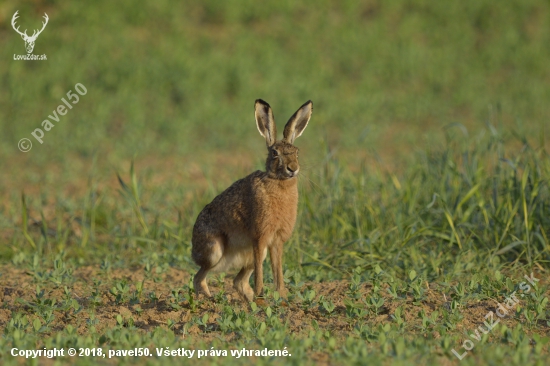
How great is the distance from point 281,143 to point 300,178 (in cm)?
174

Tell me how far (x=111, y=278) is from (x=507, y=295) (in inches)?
118

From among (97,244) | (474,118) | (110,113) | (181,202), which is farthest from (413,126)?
(97,244)

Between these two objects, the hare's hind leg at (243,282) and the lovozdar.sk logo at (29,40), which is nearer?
the hare's hind leg at (243,282)

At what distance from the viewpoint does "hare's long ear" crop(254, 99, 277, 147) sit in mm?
5547

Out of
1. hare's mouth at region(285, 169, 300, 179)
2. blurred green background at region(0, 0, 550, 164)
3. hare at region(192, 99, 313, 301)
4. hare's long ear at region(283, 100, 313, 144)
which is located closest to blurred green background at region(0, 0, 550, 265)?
blurred green background at region(0, 0, 550, 164)

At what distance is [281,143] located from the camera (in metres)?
5.45

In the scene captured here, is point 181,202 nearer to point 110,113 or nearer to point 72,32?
point 110,113

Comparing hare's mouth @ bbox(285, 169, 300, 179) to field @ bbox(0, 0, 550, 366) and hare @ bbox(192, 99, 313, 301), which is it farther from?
field @ bbox(0, 0, 550, 366)

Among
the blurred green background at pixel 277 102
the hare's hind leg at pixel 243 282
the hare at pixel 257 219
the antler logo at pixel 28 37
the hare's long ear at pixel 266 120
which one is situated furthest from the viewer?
the antler logo at pixel 28 37

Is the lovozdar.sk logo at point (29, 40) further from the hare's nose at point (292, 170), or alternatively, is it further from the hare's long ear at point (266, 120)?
the hare's nose at point (292, 170)

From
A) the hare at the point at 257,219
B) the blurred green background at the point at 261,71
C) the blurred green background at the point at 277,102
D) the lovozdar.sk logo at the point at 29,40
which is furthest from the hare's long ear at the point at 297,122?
the lovozdar.sk logo at the point at 29,40

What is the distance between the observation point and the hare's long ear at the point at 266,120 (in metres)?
5.55

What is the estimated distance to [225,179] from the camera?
9180 millimetres

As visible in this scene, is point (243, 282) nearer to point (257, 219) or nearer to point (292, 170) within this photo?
point (257, 219)
